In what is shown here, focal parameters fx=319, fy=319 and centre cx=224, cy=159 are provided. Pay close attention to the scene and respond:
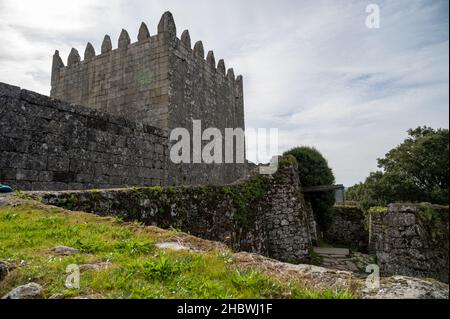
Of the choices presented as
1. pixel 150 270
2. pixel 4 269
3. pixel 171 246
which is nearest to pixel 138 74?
pixel 171 246

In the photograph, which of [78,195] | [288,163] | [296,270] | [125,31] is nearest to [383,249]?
[288,163]

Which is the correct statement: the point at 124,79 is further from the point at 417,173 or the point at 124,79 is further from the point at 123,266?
the point at 417,173

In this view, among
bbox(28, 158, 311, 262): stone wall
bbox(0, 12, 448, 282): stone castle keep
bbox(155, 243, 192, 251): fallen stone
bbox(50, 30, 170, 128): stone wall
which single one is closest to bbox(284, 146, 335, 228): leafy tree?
bbox(0, 12, 448, 282): stone castle keep

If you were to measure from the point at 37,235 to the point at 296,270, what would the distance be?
2.39m

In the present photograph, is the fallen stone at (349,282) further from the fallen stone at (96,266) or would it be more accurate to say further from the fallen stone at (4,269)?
the fallen stone at (4,269)

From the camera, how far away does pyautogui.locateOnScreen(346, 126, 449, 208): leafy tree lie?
24031mm

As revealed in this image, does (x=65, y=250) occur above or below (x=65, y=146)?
below

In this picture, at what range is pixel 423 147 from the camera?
25188 millimetres

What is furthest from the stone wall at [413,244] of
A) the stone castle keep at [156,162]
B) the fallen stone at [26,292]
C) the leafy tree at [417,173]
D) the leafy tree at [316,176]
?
the leafy tree at [417,173]

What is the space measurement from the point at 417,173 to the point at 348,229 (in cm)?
1099

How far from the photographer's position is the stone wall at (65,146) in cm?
536

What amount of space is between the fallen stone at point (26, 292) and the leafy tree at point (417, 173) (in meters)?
26.1

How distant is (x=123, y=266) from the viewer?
2340mm

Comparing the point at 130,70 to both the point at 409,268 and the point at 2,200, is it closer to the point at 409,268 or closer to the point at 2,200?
the point at 2,200
